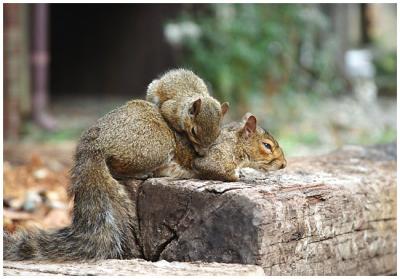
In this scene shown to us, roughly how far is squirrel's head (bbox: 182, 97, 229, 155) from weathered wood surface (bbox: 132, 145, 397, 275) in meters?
0.30

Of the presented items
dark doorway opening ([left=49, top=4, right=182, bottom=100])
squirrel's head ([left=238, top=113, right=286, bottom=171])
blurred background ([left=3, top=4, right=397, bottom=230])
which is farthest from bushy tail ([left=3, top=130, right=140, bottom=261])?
dark doorway opening ([left=49, top=4, right=182, bottom=100])

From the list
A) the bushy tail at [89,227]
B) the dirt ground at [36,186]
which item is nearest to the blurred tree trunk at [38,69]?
the dirt ground at [36,186]

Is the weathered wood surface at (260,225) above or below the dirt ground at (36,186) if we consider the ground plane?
below

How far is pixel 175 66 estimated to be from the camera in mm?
12141

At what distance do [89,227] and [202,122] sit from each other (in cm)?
87

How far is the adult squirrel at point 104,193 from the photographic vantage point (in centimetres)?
384

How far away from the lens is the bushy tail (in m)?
3.83

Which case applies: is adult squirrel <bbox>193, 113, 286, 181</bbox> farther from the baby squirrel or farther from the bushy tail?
the bushy tail

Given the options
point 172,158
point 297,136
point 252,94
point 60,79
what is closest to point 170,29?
point 252,94

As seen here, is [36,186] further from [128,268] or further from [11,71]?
[128,268]

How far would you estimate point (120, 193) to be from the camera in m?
3.92

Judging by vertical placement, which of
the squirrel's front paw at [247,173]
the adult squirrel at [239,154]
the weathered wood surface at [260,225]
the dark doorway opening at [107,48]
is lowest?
the weathered wood surface at [260,225]

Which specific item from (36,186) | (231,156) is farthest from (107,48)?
(231,156)

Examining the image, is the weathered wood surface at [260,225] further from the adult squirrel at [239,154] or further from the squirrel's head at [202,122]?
the squirrel's head at [202,122]
